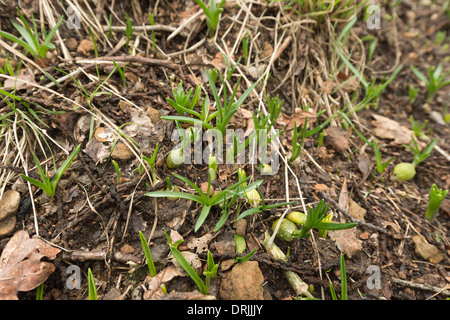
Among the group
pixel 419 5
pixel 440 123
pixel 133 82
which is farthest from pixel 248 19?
pixel 419 5

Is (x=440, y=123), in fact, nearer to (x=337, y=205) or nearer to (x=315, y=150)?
(x=315, y=150)

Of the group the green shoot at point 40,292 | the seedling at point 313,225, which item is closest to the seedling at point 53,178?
the green shoot at point 40,292

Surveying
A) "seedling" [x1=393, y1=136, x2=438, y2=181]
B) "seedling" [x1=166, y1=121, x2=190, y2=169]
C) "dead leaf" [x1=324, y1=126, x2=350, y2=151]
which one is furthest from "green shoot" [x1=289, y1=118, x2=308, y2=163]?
"seedling" [x1=393, y1=136, x2=438, y2=181]

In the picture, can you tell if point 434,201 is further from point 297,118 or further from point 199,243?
point 199,243

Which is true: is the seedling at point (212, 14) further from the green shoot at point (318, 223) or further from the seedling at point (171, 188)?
the green shoot at point (318, 223)

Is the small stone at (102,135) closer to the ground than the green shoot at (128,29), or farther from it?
closer to the ground
